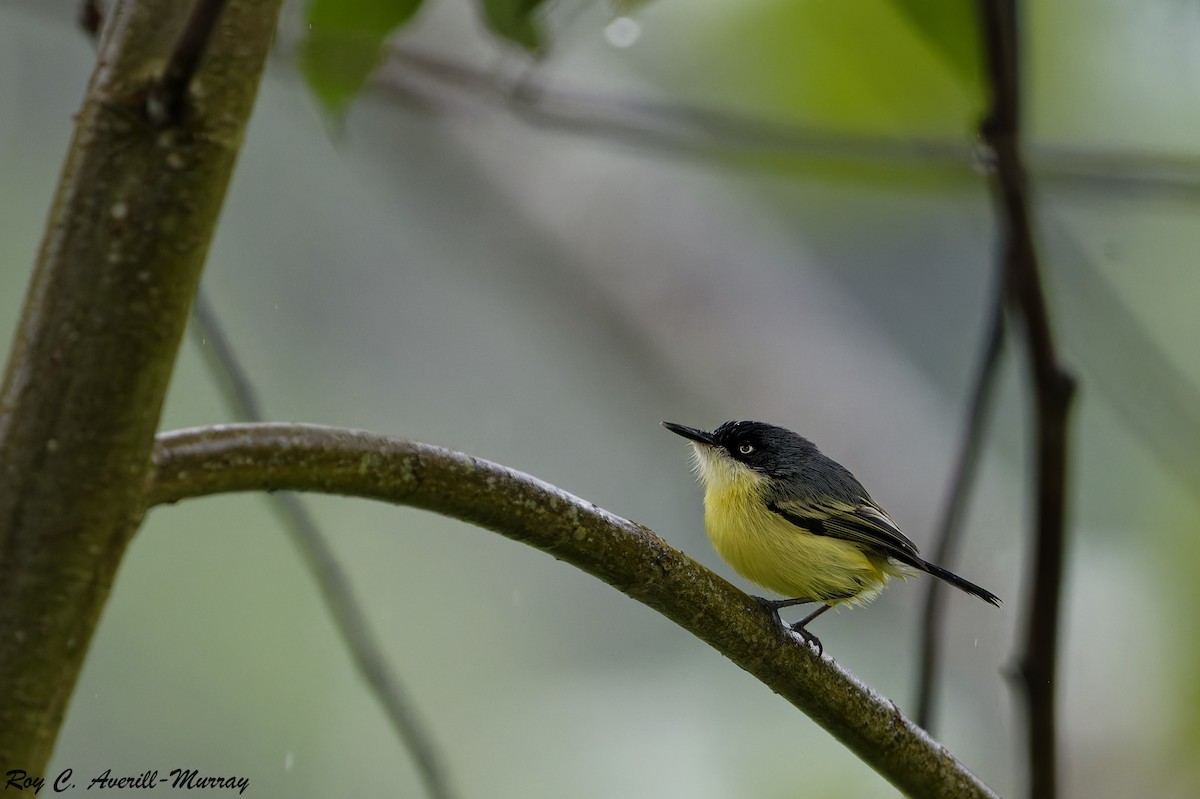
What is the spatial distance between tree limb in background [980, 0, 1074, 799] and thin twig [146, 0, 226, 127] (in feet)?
3.91

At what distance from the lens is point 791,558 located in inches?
116

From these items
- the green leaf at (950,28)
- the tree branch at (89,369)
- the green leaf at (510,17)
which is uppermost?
the green leaf at (950,28)

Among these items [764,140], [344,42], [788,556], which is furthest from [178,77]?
[764,140]

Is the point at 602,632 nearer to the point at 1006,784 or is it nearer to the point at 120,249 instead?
the point at 1006,784

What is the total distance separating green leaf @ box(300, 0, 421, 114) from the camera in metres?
1.80

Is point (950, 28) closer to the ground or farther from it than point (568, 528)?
farther from it

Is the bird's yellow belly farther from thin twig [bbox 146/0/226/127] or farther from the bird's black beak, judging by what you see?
thin twig [bbox 146/0/226/127]

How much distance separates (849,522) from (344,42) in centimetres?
166

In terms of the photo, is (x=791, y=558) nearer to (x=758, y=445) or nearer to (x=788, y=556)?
(x=788, y=556)

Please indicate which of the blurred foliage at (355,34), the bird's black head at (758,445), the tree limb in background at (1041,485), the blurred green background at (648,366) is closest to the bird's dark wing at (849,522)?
the bird's black head at (758,445)

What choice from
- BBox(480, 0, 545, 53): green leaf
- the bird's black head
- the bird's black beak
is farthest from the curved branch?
the bird's black head

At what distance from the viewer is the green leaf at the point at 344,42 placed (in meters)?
1.80

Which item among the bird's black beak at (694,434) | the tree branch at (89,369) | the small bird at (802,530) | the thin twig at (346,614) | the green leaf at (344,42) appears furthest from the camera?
the bird's black beak at (694,434)

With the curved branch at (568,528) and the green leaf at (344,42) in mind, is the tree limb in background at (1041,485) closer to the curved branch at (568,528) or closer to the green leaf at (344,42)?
the curved branch at (568,528)
